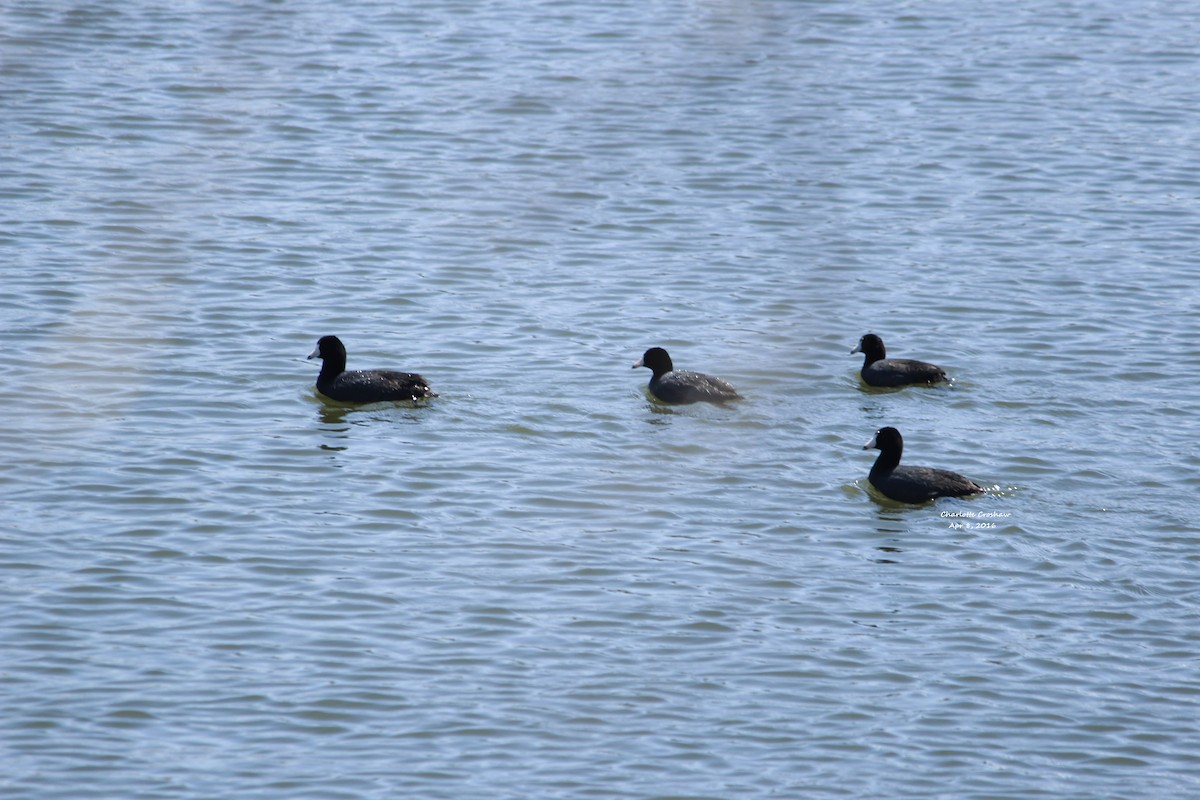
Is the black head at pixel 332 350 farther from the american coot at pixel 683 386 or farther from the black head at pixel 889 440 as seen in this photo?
the black head at pixel 889 440

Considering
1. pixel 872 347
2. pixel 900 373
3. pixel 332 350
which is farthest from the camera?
pixel 872 347

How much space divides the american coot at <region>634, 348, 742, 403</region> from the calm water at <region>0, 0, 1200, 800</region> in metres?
0.16

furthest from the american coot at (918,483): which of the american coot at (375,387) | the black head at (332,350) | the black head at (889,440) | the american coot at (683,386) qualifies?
the black head at (332,350)

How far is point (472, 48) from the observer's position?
79.7 feet

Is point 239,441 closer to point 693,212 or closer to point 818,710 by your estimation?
point 818,710

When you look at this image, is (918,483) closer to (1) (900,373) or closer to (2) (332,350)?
(1) (900,373)

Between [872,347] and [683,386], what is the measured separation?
2397 mm

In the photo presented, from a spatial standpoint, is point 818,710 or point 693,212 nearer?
point 818,710

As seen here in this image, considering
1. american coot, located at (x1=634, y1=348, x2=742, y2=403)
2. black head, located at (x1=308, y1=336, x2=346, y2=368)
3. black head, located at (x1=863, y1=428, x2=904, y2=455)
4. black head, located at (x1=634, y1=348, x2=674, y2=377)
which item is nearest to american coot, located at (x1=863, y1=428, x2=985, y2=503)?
black head, located at (x1=863, y1=428, x2=904, y2=455)

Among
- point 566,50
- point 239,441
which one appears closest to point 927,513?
point 239,441

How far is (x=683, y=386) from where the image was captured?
15.0 metres

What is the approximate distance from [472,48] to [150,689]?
16803mm

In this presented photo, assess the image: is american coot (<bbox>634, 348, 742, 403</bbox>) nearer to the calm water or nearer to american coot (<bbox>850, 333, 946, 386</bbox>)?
the calm water

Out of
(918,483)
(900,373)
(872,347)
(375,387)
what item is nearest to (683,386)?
(900,373)
